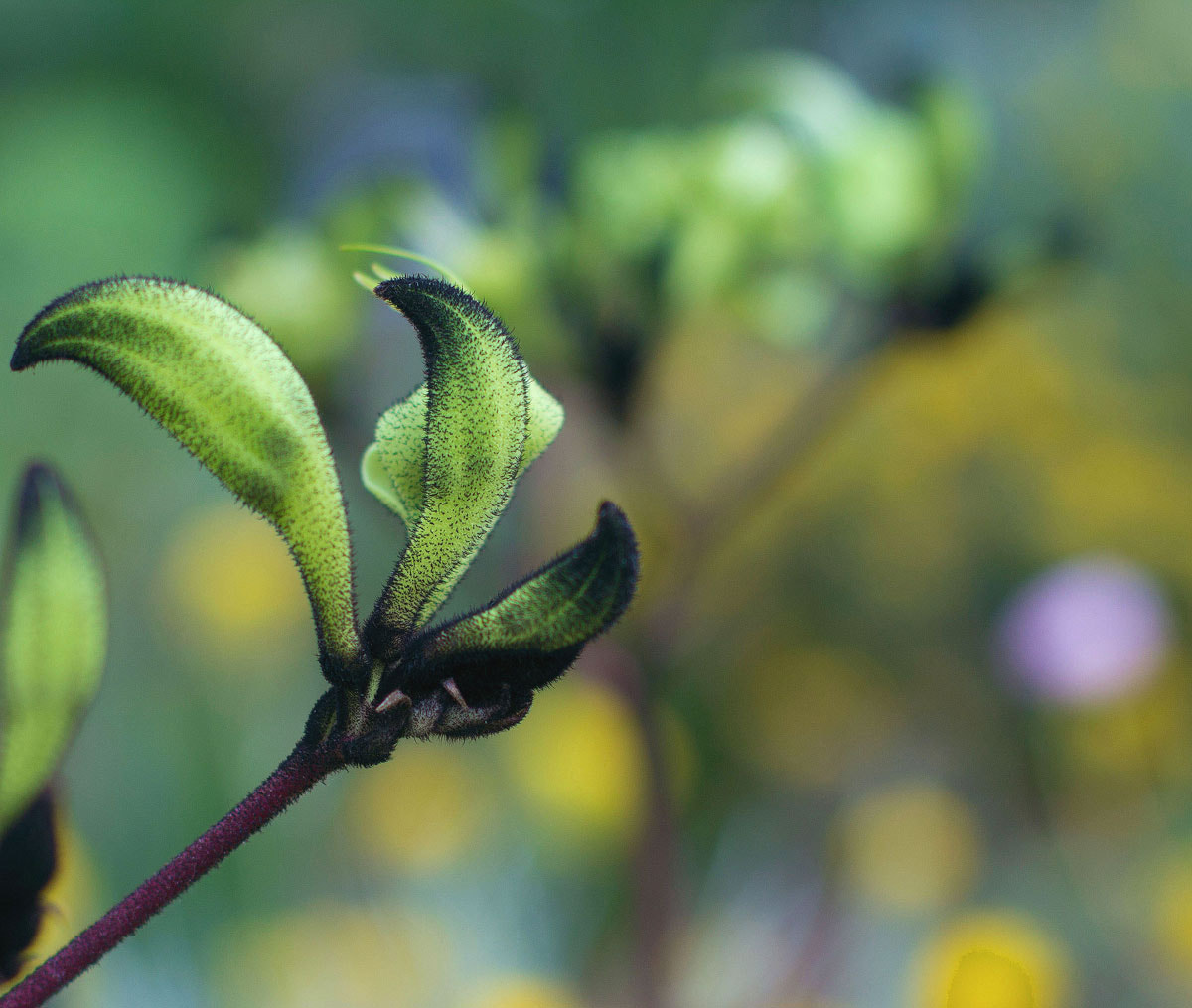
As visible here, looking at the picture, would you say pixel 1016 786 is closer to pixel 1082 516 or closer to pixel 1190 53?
pixel 1082 516

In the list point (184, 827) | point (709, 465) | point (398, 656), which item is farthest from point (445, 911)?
point (398, 656)

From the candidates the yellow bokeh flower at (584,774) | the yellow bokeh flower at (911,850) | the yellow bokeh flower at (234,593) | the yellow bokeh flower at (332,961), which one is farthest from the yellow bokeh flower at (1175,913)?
the yellow bokeh flower at (234,593)


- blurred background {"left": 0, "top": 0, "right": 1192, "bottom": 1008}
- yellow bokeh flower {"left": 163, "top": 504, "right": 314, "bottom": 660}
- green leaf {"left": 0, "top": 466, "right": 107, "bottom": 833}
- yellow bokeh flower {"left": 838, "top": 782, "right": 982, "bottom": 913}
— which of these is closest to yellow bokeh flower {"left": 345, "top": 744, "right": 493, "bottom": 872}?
blurred background {"left": 0, "top": 0, "right": 1192, "bottom": 1008}

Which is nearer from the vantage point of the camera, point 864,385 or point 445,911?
point 864,385

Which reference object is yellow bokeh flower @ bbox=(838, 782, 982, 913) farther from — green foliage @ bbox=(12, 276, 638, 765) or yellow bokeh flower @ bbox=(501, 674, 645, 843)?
green foliage @ bbox=(12, 276, 638, 765)

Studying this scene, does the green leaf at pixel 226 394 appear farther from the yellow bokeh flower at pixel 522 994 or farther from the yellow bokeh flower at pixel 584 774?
the yellow bokeh flower at pixel 584 774
